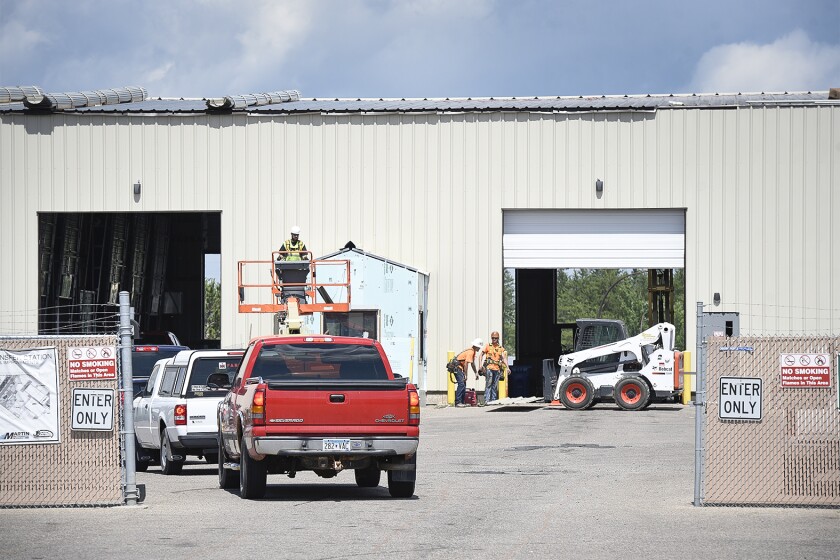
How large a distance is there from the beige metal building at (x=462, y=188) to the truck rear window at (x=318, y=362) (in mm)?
21864

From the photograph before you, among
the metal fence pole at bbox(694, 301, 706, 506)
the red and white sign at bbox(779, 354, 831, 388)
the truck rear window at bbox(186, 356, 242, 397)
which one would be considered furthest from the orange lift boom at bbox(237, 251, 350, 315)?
the red and white sign at bbox(779, 354, 831, 388)

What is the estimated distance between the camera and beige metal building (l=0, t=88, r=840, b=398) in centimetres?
3803

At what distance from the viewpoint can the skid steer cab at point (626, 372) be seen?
34.7 meters

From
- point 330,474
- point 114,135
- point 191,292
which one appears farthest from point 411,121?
point 330,474

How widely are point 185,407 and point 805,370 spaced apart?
8966 mm

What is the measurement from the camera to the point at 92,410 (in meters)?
→ 14.1

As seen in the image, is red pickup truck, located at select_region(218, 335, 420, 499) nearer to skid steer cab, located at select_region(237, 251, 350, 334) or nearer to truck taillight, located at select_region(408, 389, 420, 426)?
truck taillight, located at select_region(408, 389, 420, 426)

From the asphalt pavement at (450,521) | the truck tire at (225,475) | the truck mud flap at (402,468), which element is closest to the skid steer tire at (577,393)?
the asphalt pavement at (450,521)

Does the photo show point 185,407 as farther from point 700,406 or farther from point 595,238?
point 595,238

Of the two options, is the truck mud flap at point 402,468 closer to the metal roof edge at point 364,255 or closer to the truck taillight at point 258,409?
the truck taillight at point 258,409

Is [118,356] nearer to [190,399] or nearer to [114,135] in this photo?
[190,399]

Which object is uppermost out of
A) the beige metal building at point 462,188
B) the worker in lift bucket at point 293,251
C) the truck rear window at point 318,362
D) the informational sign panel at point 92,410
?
the beige metal building at point 462,188

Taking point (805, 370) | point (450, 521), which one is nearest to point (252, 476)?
point (450, 521)

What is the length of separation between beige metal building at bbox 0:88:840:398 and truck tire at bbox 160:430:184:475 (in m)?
18.0
